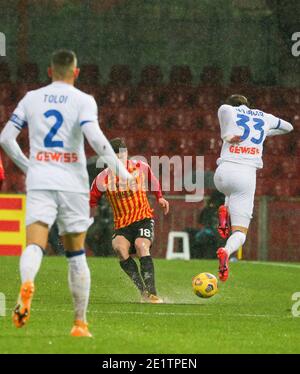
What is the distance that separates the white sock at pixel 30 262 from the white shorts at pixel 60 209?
0.19 metres

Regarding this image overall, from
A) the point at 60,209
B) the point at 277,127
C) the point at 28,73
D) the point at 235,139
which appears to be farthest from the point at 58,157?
the point at 28,73

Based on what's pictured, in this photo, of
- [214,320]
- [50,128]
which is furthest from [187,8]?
[50,128]

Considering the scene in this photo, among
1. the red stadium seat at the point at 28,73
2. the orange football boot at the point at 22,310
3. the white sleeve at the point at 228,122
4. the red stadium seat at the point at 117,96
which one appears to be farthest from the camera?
the red stadium seat at the point at 117,96

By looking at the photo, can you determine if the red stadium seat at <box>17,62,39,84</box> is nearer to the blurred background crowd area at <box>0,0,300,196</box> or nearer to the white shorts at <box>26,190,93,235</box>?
the blurred background crowd area at <box>0,0,300,196</box>

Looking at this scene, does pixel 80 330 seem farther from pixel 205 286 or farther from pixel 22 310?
pixel 205 286

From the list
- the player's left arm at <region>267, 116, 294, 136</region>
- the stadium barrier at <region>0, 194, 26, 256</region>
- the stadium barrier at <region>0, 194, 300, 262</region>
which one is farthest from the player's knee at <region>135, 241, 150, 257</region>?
the stadium barrier at <region>0, 194, 300, 262</region>

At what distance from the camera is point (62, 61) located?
7711 mm

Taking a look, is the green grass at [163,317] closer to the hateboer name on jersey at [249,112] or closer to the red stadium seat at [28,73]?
the hateboer name on jersey at [249,112]

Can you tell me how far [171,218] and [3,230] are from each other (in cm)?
323

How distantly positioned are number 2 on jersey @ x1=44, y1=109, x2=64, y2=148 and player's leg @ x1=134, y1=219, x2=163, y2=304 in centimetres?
408

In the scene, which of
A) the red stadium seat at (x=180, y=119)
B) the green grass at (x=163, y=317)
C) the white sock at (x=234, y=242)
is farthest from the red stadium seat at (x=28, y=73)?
the white sock at (x=234, y=242)

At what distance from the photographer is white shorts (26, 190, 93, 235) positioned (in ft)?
→ 25.2

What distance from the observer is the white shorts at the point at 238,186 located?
12.9m

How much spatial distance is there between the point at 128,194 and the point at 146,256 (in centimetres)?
74
